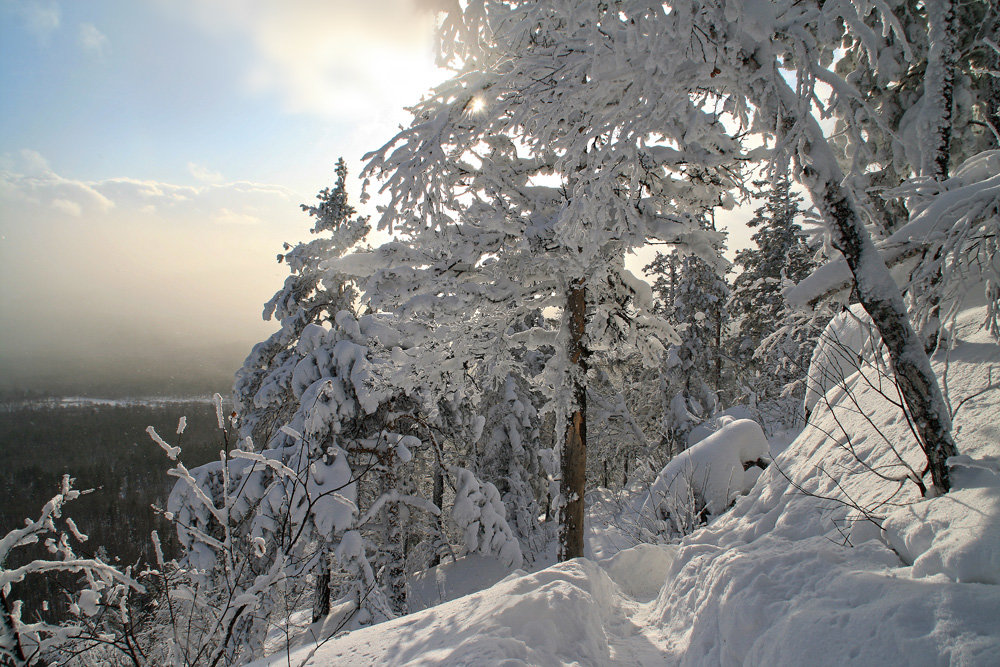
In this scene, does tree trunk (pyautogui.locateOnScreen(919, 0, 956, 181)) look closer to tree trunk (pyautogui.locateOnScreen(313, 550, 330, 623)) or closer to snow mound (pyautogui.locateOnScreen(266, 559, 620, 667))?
snow mound (pyautogui.locateOnScreen(266, 559, 620, 667))

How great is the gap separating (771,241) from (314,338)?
2082cm

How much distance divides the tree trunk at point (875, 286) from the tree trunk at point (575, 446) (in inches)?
150

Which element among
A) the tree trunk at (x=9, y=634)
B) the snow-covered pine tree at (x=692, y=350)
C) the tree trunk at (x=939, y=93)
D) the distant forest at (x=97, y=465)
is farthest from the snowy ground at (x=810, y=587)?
the distant forest at (x=97, y=465)

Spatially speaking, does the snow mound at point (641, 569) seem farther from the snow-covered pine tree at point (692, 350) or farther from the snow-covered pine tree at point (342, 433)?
the snow-covered pine tree at point (692, 350)

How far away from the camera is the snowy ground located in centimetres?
213

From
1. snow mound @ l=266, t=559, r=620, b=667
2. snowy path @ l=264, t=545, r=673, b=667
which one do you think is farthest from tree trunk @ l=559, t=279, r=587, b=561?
snow mound @ l=266, t=559, r=620, b=667

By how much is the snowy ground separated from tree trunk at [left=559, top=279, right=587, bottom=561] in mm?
1549

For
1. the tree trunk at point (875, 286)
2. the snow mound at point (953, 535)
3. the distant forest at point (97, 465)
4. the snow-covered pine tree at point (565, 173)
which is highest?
the snow-covered pine tree at point (565, 173)

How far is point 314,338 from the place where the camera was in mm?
10195

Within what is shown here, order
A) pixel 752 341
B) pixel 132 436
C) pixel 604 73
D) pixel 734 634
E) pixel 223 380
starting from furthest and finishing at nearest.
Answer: pixel 223 380 → pixel 132 436 → pixel 752 341 → pixel 604 73 → pixel 734 634

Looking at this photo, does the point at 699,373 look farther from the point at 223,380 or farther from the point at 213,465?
the point at 223,380

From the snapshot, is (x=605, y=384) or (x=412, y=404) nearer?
(x=412, y=404)

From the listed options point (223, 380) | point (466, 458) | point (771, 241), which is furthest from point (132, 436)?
point (771, 241)

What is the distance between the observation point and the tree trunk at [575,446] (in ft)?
22.9
